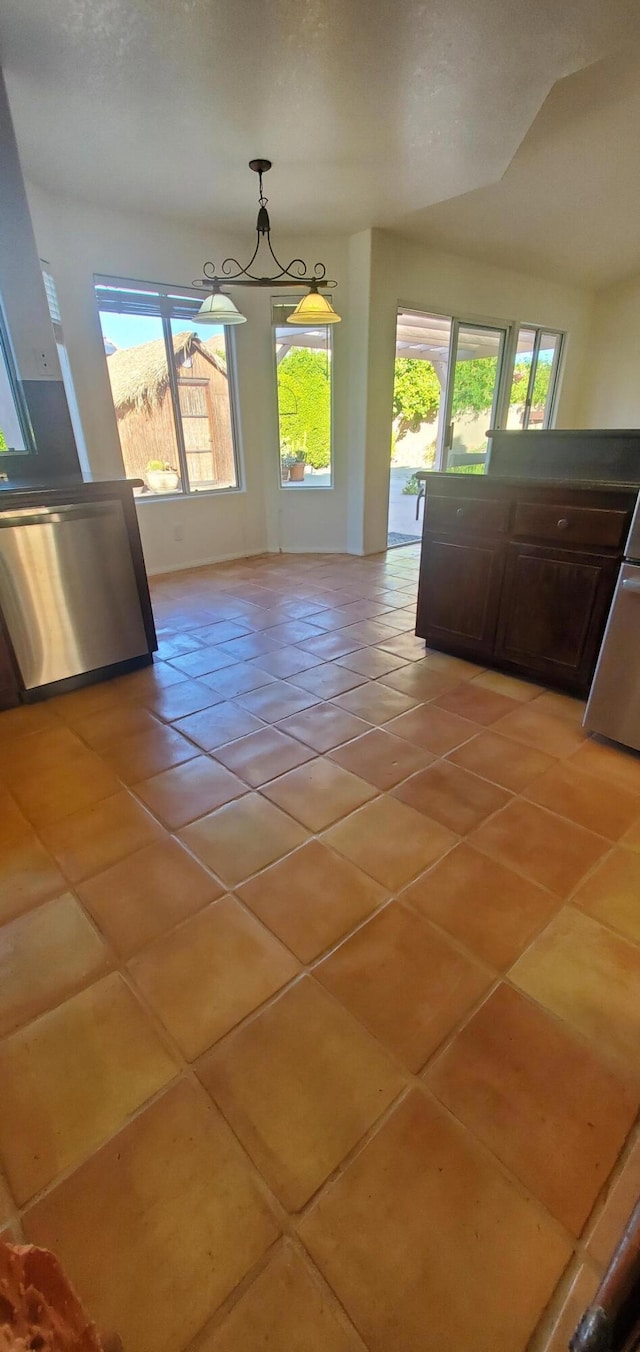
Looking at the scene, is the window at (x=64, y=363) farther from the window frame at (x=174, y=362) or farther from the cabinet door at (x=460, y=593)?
the cabinet door at (x=460, y=593)

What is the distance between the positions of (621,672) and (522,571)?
69 centimetres

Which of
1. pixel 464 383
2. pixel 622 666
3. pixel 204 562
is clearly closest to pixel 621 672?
pixel 622 666

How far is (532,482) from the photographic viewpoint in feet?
7.61

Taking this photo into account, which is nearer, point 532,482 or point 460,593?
point 532,482

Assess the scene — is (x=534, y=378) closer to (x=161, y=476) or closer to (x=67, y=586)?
(x=161, y=476)

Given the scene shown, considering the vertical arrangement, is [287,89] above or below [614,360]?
above

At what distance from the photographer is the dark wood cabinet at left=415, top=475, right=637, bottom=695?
7.27ft

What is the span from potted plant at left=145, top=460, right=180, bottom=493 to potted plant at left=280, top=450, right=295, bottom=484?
3.06 ft

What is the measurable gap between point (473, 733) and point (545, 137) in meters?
3.24

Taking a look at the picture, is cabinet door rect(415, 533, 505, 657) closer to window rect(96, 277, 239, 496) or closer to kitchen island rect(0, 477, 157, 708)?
kitchen island rect(0, 477, 157, 708)

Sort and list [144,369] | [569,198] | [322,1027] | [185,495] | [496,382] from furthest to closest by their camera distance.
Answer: [496,382] → [185,495] → [144,369] → [569,198] → [322,1027]

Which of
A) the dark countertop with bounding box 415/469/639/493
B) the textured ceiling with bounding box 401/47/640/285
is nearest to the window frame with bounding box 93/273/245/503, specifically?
the textured ceiling with bounding box 401/47/640/285

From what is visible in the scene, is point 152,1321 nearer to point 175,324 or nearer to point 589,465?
point 589,465

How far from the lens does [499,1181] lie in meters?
0.94
